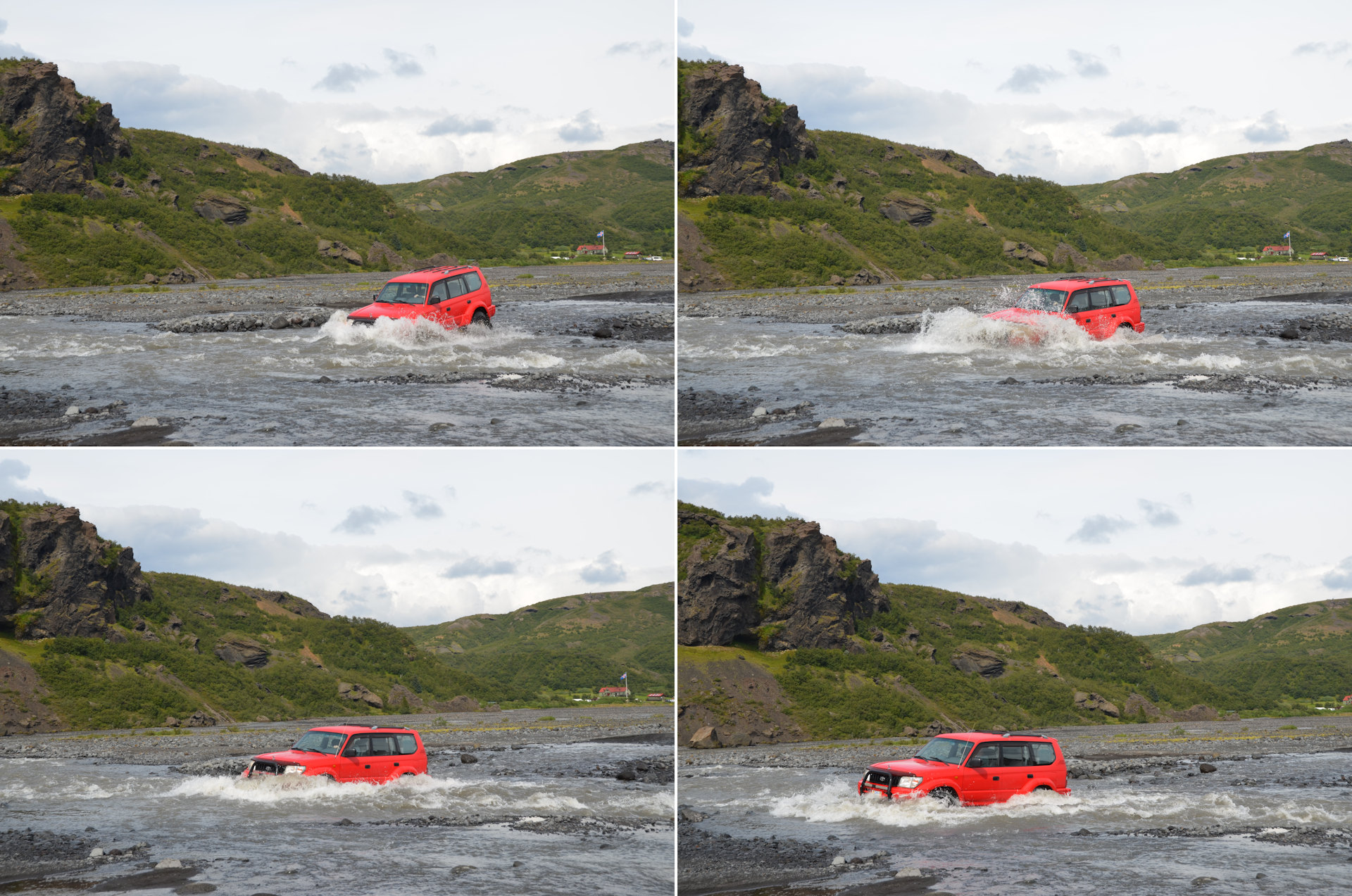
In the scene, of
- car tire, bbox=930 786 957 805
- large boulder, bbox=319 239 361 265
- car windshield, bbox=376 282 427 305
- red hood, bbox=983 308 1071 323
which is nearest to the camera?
car tire, bbox=930 786 957 805

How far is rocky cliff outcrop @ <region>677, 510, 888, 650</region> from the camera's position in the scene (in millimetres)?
49812

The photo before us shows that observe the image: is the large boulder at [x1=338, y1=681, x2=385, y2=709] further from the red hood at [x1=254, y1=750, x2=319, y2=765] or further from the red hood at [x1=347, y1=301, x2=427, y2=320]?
the red hood at [x1=254, y1=750, x2=319, y2=765]

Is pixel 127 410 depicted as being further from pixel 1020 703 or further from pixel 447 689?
pixel 447 689

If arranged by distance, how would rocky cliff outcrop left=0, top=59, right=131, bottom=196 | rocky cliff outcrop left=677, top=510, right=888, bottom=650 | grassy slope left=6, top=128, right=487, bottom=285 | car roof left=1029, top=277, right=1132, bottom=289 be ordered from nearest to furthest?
car roof left=1029, top=277, right=1132, bottom=289, rocky cliff outcrop left=677, top=510, right=888, bottom=650, grassy slope left=6, top=128, right=487, bottom=285, rocky cliff outcrop left=0, top=59, right=131, bottom=196

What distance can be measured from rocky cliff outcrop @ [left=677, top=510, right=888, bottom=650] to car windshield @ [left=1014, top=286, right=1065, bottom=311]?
23.5 metres

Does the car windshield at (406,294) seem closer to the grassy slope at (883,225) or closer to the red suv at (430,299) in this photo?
the red suv at (430,299)

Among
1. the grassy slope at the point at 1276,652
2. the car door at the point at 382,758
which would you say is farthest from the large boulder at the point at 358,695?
the grassy slope at the point at 1276,652

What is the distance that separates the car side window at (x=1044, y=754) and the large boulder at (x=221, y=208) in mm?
113519

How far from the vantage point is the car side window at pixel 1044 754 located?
20125 millimetres

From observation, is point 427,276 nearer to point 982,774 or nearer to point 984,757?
point 984,757

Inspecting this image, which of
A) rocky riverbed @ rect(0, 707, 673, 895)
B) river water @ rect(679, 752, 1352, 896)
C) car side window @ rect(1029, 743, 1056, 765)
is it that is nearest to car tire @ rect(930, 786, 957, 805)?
river water @ rect(679, 752, 1352, 896)

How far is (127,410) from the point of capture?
67.6 ft

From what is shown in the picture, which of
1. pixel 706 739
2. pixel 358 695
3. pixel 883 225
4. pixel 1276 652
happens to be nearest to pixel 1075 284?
pixel 706 739

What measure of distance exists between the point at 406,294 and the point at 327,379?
8651mm
